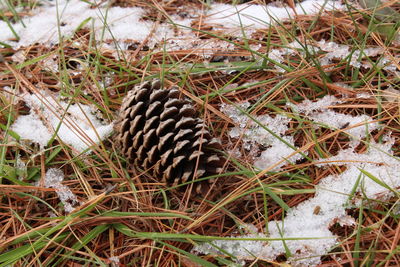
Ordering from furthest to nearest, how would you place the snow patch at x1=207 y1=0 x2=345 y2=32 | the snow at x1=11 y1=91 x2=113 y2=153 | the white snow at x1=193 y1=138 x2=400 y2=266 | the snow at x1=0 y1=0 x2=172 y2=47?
1. the snow at x1=0 y1=0 x2=172 y2=47
2. the snow patch at x1=207 y1=0 x2=345 y2=32
3. the snow at x1=11 y1=91 x2=113 y2=153
4. the white snow at x1=193 y1=138 x2=400 y2=266

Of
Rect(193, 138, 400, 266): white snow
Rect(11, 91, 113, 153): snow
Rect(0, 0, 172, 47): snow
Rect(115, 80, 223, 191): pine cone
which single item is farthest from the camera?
Rect(0, 0, 172, 47): snow

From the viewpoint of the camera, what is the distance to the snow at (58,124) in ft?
5.22

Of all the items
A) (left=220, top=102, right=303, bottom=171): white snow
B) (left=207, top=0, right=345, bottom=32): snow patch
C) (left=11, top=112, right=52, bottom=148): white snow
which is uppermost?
(left=207, top=0, right=345, bottom=32): snow patch

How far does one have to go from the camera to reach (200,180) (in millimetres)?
1355

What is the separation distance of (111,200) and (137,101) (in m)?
0.40

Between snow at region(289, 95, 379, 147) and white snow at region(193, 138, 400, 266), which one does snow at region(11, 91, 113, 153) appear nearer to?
white snow at region(193, 138, 400, 266)

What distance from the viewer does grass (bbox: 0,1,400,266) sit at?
4.16 ft

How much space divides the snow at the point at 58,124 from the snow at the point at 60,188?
128mm

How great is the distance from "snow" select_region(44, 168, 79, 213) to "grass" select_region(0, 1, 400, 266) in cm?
3

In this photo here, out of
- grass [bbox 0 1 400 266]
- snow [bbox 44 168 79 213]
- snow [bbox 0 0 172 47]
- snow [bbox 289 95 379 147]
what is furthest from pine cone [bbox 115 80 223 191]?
snow [bbox 0 0 172 47]

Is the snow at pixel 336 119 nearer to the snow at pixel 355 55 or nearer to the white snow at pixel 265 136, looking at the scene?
the white snow at pixel 265 136

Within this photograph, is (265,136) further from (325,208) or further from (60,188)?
(60,188)

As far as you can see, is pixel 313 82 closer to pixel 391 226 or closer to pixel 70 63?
pixel 391 226

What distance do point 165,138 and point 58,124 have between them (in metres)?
0.55
